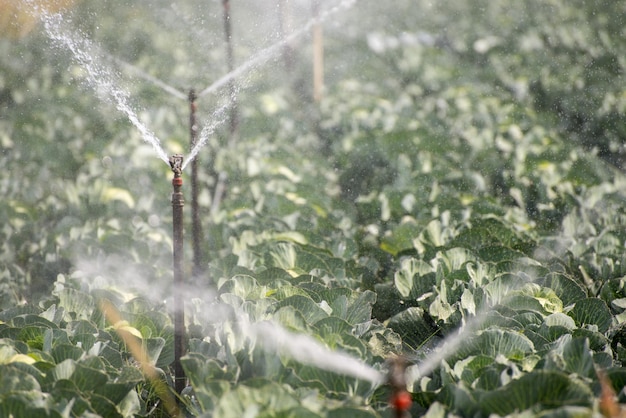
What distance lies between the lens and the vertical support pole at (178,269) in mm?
1475

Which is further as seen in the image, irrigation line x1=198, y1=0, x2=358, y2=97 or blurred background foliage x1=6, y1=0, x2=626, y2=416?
irrigation line x1=198, y1=0, x2=358, y2=97

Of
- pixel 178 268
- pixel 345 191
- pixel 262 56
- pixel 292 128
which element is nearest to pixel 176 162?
pixel 178 268

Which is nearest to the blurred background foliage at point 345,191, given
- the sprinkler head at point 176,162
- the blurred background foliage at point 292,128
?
the blurred background foliage at point 292,128

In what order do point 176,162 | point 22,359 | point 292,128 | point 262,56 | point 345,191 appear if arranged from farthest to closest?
point 292,128 < point 345,191 < point 262,56 < point 176,162 < point 22,359

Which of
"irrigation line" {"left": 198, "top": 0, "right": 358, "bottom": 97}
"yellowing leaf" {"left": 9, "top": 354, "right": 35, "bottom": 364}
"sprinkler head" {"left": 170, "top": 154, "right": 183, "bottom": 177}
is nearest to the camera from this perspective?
"yellowing leaf" {"left": 9, "top": 354, "right": 35, "bottom": 364}

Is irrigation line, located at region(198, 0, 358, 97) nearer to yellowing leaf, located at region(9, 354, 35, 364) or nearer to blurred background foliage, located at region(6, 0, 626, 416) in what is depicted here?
blurred background foliage, located at region(6, 0, 626, 416)

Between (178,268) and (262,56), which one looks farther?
(262,56)

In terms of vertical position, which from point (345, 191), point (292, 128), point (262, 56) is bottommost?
point (345, 191)

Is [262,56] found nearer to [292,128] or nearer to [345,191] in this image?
[345,191]

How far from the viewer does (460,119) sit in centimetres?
564

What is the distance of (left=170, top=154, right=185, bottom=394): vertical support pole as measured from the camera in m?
1.47

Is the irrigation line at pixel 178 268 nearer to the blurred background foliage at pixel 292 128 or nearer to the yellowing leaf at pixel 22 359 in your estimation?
the yellowing leaf at pixel 22 359

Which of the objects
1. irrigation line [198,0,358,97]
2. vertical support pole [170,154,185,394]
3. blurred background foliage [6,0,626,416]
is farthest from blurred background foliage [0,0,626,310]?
vertical support pole [170,154,185,394]

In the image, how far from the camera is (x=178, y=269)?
4.85 ft
